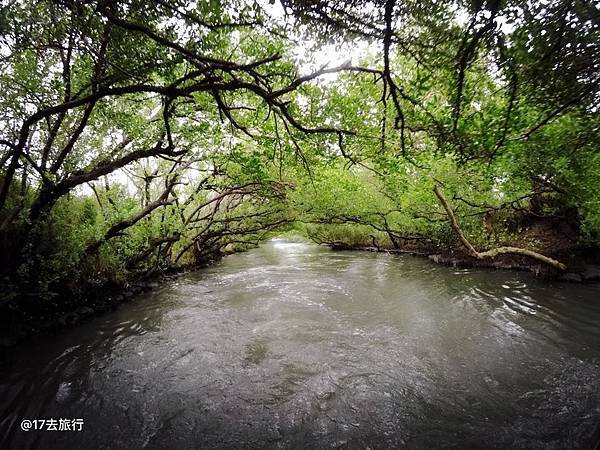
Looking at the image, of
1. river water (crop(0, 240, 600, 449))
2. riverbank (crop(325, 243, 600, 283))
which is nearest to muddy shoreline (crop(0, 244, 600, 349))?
riverbank (crop(325, 243, 600, 283))

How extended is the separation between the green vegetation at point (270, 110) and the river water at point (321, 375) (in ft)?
7.88

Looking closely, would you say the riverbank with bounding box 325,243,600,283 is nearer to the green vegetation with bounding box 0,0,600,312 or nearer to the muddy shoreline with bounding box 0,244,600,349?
the muddy shoreline with bounding box 0,244,600,349

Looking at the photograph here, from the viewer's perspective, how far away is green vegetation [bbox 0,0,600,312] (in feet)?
9.02

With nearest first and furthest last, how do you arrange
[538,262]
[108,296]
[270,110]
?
1. [270,110]
2. [108,296]
3. [538,262]

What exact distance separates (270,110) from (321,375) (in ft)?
13.6

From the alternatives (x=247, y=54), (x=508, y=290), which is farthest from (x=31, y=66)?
(x=508, y=290)

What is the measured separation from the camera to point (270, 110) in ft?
13.4

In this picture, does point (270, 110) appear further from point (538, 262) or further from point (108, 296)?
point (538, 262)

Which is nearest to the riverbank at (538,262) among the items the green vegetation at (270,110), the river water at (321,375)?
the green vegetation at (270,110)

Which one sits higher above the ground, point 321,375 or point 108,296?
point 108,296

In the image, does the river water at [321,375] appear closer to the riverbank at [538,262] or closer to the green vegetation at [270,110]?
the riverbank at [538,262]

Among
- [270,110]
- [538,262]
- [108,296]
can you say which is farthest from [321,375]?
[538,262]

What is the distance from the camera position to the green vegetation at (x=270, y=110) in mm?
2750

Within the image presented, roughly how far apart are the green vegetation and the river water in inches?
94.6
